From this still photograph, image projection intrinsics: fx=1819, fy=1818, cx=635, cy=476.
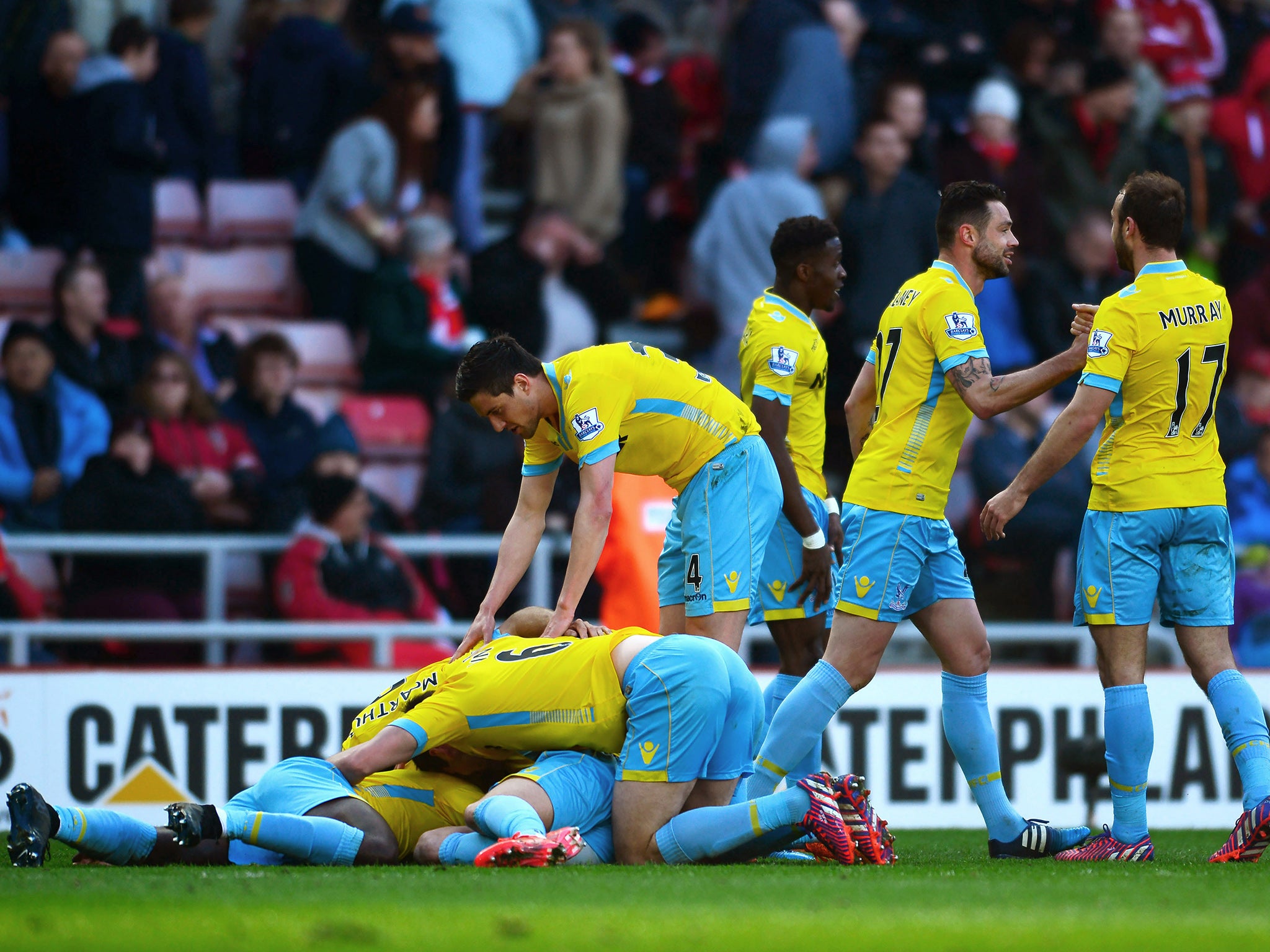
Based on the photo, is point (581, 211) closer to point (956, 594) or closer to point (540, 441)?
point (540, 441)

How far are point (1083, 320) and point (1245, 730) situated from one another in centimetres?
157

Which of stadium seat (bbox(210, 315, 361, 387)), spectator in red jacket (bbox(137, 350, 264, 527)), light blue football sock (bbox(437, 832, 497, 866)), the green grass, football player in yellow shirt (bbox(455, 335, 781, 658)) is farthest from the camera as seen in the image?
stadium seat (bbox(210, 315, 361, 387))

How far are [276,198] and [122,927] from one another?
8.83 metres

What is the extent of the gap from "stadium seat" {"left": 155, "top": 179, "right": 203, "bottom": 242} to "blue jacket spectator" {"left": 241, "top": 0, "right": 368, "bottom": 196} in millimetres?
621

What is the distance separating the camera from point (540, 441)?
7168 millimetres

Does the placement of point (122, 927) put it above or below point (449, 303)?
below

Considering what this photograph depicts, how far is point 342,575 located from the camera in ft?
34.3

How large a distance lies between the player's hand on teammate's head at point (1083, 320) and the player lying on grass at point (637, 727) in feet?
5.66

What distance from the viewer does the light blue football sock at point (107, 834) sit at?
5.93m

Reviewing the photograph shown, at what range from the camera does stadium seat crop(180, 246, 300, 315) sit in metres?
12.5

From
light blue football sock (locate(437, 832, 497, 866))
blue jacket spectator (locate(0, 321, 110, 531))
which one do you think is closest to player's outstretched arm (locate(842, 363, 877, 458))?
light blue football sock (locate(437, 832, 497, 866))

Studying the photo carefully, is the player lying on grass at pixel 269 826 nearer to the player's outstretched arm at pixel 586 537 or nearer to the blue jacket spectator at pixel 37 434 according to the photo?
the player's outstretched arm at pixel 586 537

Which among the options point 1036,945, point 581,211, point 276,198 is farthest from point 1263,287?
point 1036,945

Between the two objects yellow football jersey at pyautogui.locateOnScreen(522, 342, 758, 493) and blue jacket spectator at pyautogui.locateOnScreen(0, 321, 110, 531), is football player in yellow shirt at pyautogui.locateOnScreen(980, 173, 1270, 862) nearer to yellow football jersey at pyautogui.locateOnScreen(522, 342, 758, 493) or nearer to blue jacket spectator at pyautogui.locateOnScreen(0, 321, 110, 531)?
yellow football jersey at pyautogui.locateOnScreen(522, 342, 758, 493)
